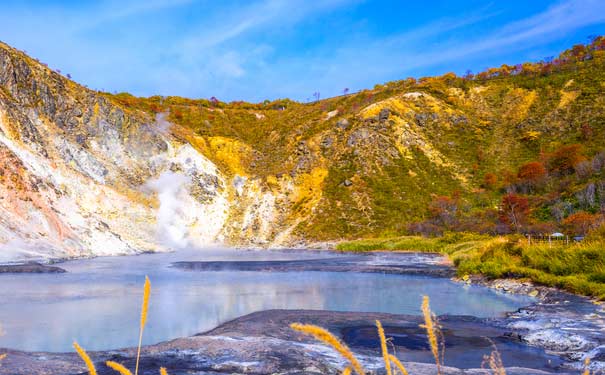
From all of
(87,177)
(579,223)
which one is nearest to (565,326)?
(579,223)

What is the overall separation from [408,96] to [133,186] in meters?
51.1

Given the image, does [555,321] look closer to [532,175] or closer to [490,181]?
[532,175]

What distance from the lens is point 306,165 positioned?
→ 82.9m

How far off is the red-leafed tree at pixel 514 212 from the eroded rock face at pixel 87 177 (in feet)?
131

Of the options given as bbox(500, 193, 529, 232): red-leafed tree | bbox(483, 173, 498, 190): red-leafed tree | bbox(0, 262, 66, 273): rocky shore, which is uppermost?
bbox(483, 173, 498, 190): red-leafed tree

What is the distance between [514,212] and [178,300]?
147 feet

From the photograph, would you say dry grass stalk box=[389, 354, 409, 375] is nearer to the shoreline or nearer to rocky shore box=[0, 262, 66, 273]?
the shoreline

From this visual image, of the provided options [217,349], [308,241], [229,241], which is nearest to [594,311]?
[217,349]

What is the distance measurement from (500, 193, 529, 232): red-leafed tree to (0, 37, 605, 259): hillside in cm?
23

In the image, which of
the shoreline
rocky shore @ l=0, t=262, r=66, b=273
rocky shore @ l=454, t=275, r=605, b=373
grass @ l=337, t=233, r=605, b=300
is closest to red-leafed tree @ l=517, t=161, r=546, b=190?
grass @ l=337, t=233, r=605, b=300

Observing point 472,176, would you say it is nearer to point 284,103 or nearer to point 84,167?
point 84,167

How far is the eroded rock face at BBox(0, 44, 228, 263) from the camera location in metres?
46.4

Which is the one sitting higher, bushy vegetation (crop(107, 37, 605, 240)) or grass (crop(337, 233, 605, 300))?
bushy vegetation (crop(107, 37, 605, 240))

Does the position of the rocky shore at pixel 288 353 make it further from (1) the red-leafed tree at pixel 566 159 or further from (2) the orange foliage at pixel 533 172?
(1) the red-leafed tree at pixel 566 159
